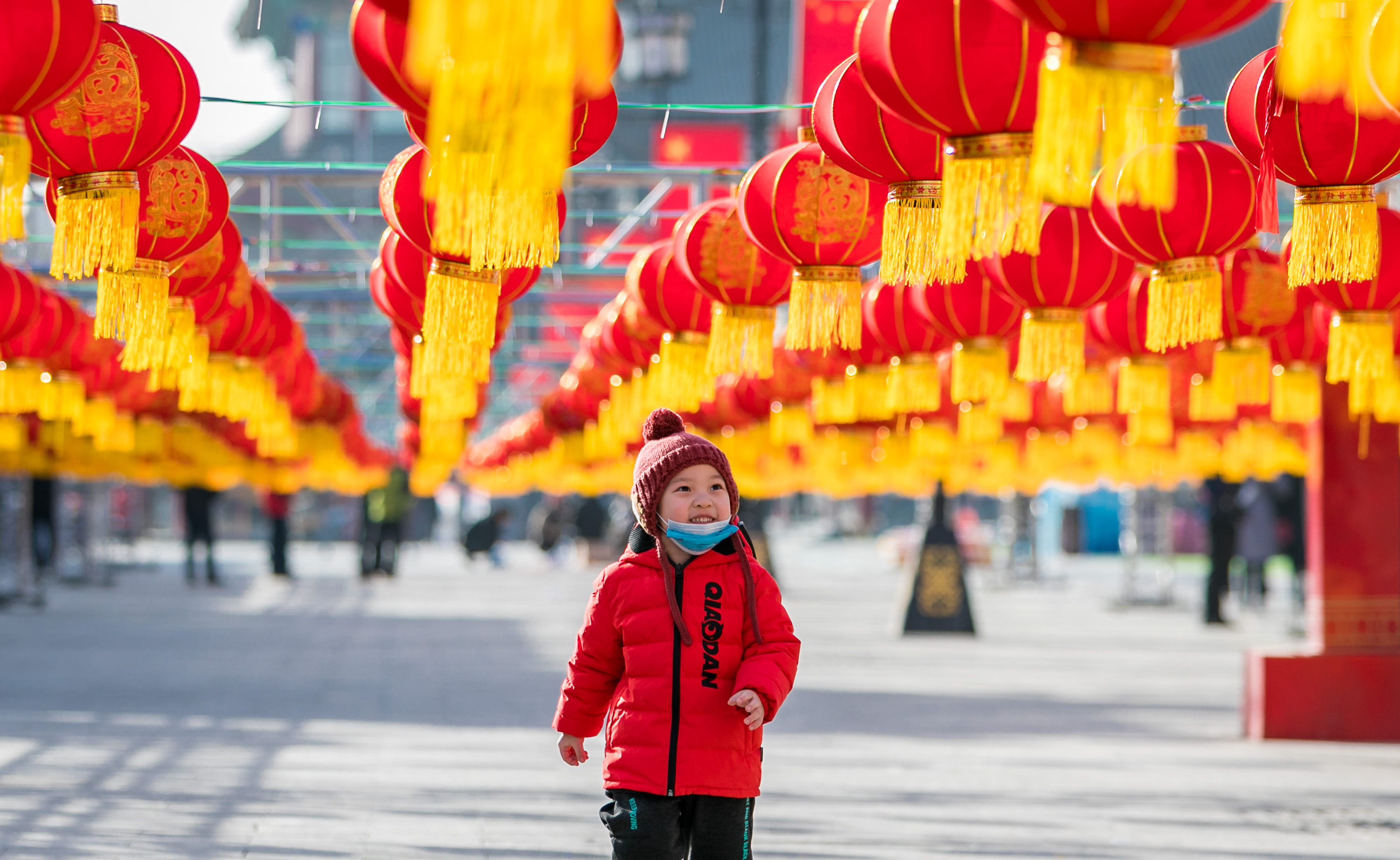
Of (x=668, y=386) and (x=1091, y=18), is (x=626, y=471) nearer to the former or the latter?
(x=668, y=386)

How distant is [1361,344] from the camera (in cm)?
609

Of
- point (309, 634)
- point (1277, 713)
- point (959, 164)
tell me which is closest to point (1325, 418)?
point (1277, 713)

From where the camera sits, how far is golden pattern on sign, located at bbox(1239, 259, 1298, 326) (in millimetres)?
6629

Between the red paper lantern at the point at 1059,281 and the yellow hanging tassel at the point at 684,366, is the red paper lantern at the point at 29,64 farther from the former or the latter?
the yellow hanging tassel at the point at 684,366

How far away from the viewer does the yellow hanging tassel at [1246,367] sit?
6.76 m

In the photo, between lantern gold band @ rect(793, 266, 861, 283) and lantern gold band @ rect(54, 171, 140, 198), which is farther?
lantern gold band @ rect(793, 266, 861, 283)

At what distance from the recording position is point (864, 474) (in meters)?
20.8

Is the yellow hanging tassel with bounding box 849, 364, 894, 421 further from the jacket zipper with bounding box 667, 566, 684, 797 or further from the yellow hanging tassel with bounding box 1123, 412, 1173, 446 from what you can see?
the jacket zipper with bounding box 667, 566, 684, 797

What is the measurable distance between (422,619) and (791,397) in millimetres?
11475

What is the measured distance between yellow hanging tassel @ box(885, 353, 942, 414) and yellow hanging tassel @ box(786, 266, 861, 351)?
1.93 meters

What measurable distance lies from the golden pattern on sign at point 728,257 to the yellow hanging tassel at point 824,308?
617 millimetres

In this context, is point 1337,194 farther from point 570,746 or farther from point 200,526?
point 200,526

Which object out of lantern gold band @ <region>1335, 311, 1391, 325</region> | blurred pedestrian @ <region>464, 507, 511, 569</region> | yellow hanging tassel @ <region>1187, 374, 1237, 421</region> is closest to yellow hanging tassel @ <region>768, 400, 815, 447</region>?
yellow hanging tassel @ <region>1187, 374, 1237, 421</region>

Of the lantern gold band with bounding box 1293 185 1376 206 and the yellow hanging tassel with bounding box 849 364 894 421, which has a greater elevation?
the lantern gold band with bounding box 1293 185 1376 206
